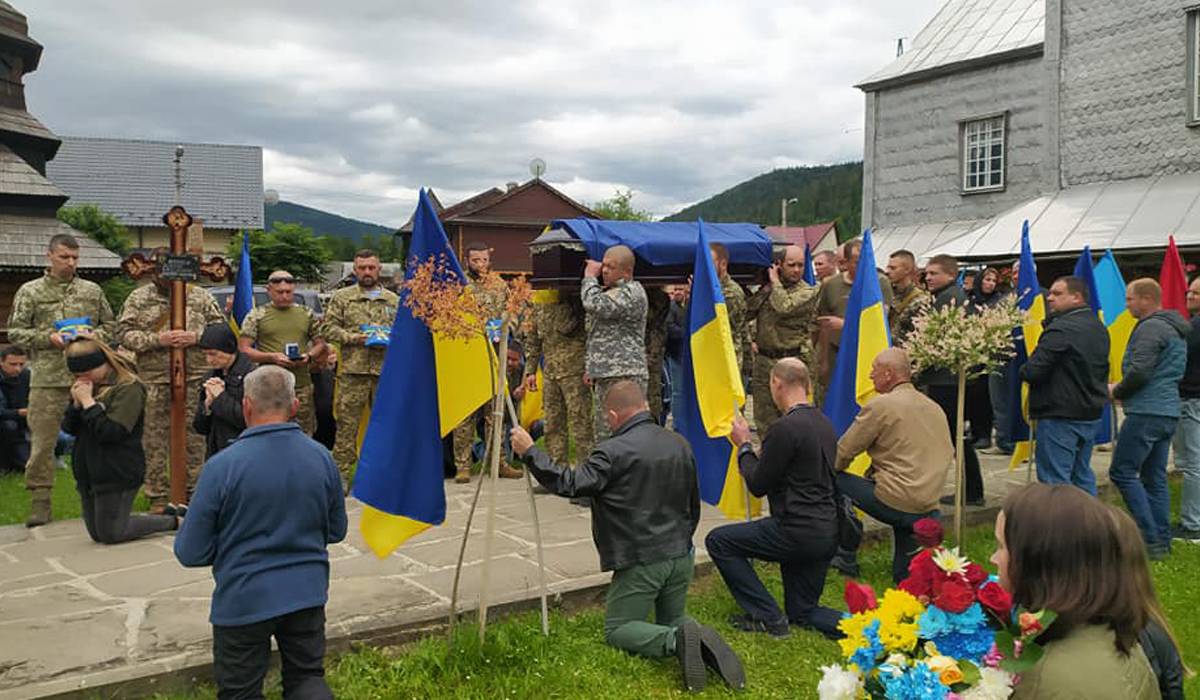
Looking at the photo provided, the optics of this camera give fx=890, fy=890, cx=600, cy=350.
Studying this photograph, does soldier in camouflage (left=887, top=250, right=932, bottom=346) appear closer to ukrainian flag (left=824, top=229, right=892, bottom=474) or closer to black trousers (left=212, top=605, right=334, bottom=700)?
ukrainian flag (left=824, top=229, right=892, bottom=474)

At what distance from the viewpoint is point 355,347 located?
8.55 metres

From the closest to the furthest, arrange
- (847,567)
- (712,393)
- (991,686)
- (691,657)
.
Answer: (991,686) → (691,657) → (712,393) → (847,567)

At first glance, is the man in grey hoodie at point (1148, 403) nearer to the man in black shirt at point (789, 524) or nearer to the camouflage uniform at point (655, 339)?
the man in black shirt at point (789, 524)

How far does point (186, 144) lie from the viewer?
62.3 m

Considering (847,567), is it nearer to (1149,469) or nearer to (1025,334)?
(1149,469)

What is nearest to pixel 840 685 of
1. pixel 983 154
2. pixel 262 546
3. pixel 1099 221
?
pixel 262 546

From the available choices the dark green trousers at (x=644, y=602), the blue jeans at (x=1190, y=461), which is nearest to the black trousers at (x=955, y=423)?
the blue jeans at (x=1190, y=461)

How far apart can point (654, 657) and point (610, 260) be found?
3.39 meters

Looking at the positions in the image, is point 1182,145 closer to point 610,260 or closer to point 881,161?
point 881,161

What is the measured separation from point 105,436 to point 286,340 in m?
2.22

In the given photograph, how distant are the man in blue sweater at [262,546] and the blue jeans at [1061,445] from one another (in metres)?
5.89

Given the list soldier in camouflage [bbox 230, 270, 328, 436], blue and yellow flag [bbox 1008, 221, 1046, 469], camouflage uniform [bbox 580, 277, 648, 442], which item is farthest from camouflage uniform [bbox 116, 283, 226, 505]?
blue and yellow flag [bbox 1008, 221, 1046, 469]

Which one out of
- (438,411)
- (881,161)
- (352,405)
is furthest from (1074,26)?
(438,411)

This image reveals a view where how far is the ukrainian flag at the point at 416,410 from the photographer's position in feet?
16.6
